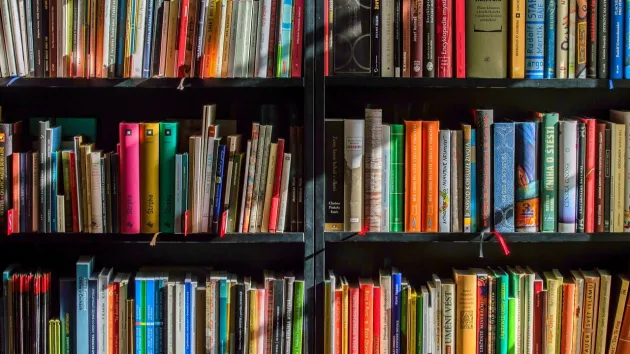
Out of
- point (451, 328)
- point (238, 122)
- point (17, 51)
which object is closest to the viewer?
point (17, 51)

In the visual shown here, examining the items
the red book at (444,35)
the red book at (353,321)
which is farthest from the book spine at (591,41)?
the red book at (353,321)

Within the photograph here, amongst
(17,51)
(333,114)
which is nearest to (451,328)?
(333,114)

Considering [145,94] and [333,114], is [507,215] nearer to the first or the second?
[333,114]

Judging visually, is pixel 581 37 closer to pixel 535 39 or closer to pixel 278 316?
pixel 535 39

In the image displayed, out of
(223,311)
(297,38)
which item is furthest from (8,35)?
(223,311)

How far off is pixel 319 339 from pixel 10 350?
81cm

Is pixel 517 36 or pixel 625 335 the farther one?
pixel 625 335

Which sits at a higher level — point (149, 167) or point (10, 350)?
point (149, 167)

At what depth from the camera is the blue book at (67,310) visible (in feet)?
7.77

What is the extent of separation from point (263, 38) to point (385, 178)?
479 mm

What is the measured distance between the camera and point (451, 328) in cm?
238

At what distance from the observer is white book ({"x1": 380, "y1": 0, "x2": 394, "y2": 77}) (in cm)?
226

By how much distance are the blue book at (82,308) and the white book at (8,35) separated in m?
0.54

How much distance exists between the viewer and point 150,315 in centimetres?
236
